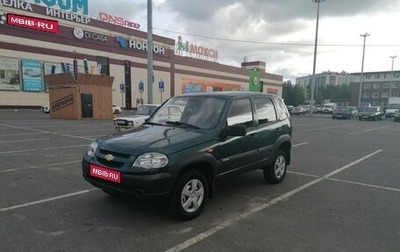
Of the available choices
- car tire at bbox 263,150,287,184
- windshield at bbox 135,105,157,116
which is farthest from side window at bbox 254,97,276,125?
windshield at bbox 135,105,157,116

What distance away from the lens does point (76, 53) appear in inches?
1613

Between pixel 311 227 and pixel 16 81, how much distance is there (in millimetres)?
38632

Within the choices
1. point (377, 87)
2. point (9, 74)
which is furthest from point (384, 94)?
point (9, 74)

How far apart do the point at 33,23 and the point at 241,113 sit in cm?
3874

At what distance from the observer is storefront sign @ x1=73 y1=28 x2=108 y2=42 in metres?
40.7

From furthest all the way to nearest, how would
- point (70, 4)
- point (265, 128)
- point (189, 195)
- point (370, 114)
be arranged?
point (70, 4), point (370, 114), point (265, 128), point (189, 195)

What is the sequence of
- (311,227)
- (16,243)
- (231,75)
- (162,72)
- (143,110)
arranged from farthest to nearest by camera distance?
1. (231,75)
2. (162,72)
3. (143,110)
4. (311,227)
5. (16,243)

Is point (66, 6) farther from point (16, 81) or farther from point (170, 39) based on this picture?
point (170, 39)

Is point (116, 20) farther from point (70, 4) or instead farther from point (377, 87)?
point (377, 87)

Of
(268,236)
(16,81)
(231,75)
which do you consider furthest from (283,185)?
(231,75)

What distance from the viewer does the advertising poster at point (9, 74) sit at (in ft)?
112

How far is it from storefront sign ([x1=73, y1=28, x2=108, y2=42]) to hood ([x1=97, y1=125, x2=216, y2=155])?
1594 inches

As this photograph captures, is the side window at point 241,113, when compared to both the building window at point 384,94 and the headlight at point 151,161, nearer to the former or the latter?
the headlight at point 151,161

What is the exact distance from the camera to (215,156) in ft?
15.3
